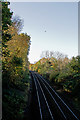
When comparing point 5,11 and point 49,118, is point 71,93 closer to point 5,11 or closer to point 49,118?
point 49,118

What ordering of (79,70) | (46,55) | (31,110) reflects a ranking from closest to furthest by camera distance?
(31,110) → (79,70) → (46,55)

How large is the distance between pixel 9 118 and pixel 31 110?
4.18 m

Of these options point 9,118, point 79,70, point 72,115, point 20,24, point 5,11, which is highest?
point 20,24

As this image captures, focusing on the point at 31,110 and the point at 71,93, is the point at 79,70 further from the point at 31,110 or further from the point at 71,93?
the point at 31,110

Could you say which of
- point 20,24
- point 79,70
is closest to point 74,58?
point 79,70

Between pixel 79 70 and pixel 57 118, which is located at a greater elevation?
pixel 79 70

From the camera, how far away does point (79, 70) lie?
795 inches

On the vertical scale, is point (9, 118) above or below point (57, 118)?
above

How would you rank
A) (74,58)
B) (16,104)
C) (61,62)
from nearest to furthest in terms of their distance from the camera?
(16,104) → (74,58) → (61,62)

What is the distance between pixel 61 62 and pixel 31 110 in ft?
78.7

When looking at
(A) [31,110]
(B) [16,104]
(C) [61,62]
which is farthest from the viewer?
(C) [61,62]

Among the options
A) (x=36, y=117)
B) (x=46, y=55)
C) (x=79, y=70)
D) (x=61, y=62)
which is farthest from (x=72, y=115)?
(x=46, y=55)

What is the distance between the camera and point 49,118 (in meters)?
9.95

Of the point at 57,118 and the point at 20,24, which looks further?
the point at 20,24
